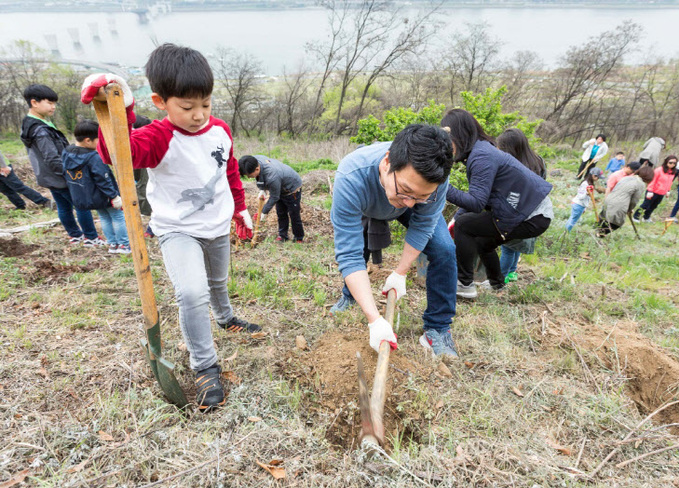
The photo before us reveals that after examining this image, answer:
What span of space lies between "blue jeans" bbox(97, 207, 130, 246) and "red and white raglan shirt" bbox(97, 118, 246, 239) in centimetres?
294

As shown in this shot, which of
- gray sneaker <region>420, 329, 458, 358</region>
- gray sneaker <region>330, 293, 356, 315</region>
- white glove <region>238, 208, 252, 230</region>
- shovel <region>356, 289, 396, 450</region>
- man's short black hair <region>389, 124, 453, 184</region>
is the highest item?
man's short black hair <region>389, 124, 453, 184</region>

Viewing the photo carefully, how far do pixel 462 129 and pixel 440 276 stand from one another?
1.33 meters

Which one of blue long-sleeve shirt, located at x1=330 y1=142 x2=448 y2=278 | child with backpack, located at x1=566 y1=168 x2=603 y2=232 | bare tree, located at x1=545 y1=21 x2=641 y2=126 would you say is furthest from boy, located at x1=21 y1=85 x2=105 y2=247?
bare tree, located at x1=545 y1=21 x2=641 y2=126

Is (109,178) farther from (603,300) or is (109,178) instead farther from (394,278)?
(603,300)

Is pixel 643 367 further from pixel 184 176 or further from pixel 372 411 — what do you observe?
pixel 184 176

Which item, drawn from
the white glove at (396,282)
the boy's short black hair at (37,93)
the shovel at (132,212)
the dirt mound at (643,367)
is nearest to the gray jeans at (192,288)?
the shovel at (132,212)

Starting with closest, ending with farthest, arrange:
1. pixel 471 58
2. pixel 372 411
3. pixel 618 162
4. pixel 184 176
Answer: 1. pixel 372 411
2. pixel 184 176
3. pixel 618 162
4. pixel 471 58

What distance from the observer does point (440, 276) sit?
2.48 meters

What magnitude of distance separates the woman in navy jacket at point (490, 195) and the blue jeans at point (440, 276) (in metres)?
0.60

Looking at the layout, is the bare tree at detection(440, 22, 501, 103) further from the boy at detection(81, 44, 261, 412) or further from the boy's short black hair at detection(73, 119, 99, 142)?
the boy at detection(81, 44, 261, 412)

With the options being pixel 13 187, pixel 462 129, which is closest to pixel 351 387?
pixel 462 129

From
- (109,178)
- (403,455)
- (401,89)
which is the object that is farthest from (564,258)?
(401,89)

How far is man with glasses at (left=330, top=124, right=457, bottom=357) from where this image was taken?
167cm

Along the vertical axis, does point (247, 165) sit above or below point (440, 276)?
above
